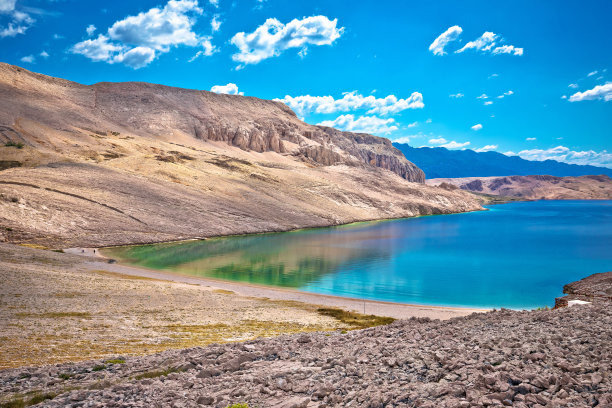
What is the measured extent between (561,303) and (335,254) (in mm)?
39102

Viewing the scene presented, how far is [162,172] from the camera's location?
96250 millimetres

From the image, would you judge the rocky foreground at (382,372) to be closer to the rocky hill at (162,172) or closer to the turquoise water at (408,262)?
the turquoise water at (408,262)

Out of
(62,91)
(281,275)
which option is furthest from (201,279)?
(62,91)

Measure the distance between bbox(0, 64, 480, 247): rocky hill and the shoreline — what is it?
73.6ft

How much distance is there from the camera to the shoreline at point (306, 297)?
1222 inches

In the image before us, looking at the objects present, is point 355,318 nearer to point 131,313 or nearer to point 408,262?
point 131,313

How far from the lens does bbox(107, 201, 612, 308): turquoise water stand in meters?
40.2

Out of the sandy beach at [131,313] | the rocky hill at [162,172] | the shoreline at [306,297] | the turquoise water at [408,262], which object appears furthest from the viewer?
the rocky hill at [162,172]

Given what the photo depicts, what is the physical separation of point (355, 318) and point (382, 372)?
61.1 feet

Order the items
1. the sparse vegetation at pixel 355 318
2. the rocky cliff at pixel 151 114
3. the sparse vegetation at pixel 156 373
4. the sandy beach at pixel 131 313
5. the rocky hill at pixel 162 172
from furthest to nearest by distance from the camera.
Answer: the rocky cliff at pixel 151 114 → the rocky hill at pixel 162 172 → the sparse vegetation at pixel 355 318 → the sandy beach at pixel 131 313 → the sparse vegetation at pixel 156 373

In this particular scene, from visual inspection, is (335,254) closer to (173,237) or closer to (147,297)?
(173,237)

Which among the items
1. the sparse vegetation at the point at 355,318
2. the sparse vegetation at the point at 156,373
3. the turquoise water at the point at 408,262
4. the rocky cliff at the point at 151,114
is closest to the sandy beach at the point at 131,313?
the sparse vegetation at the point at 355,318

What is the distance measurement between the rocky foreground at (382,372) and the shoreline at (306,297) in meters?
15.8

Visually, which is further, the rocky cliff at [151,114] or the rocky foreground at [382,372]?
the rocky cliff at [151,114]
